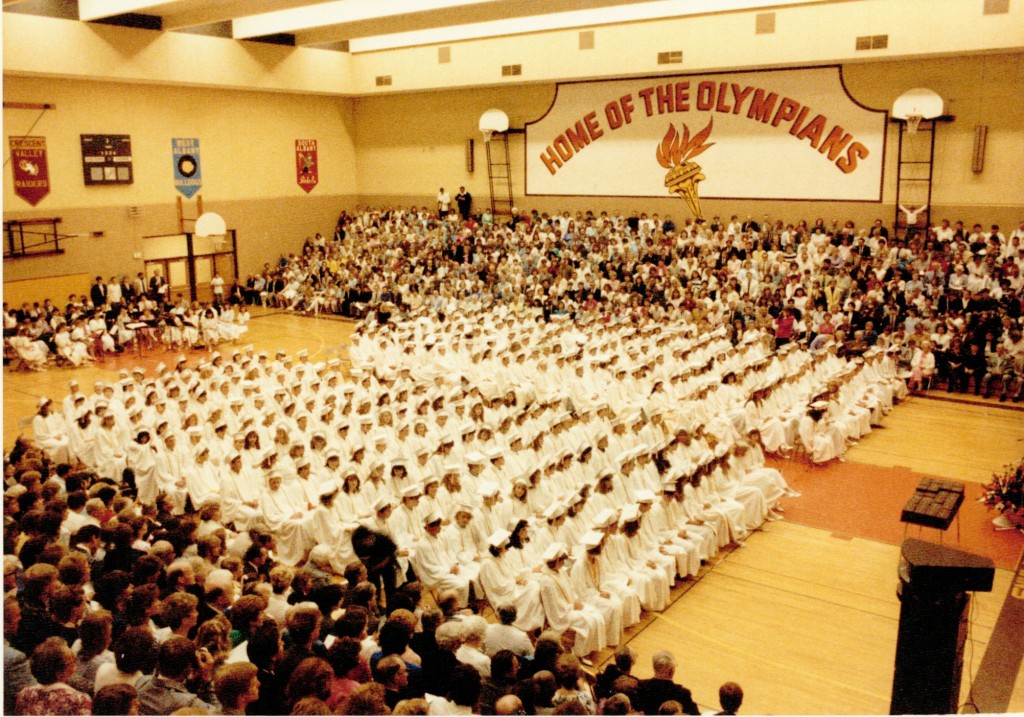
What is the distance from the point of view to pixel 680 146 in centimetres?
2645

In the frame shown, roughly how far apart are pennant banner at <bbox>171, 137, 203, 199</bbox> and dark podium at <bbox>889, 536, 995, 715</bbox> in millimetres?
26772

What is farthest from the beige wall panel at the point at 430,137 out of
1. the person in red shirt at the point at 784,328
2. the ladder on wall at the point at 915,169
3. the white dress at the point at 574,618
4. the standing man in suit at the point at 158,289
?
the white dress at the point at 574,618

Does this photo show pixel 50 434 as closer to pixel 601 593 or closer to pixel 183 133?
pixel 601 593

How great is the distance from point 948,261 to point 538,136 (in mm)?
14301

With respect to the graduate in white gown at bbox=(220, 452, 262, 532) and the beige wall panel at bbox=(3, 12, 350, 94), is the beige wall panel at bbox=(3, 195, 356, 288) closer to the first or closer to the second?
the beige wall panel at bbox=(3, 12, 350, 94)

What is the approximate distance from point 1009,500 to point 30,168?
81.9ft

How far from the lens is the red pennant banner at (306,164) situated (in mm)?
31750

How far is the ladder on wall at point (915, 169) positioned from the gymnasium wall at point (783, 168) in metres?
0.20

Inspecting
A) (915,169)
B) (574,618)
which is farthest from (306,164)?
(574,618)

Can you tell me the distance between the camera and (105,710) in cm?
414

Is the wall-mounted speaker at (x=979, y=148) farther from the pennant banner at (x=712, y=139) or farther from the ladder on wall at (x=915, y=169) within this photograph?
the pennant banner at (x=712, y=139)

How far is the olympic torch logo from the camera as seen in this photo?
26109 mm

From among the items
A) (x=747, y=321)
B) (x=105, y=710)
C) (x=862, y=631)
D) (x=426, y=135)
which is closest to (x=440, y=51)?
(x=426, y=135)

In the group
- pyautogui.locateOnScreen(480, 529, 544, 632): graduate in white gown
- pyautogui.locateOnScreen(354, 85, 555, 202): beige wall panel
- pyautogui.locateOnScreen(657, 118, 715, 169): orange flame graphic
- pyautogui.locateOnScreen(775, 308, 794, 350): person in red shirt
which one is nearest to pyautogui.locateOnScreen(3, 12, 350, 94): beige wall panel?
pyautogui.locateOnScreen(354, 85, 555, 202): beige wall panel
